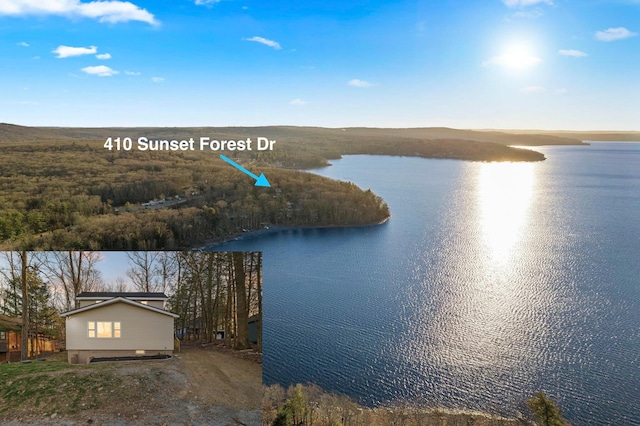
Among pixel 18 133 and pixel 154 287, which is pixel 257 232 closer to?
pixel 18 133

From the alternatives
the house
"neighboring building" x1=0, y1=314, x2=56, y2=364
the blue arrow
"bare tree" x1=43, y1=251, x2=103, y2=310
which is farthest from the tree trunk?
the blue arrow

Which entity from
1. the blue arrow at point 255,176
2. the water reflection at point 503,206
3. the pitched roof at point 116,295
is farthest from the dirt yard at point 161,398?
the blue arrow at point 255,176

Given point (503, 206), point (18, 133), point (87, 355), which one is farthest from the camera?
point (503, 206)

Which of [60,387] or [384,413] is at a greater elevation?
[60,387]

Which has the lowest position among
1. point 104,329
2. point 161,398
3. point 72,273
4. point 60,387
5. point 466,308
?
point 466,308

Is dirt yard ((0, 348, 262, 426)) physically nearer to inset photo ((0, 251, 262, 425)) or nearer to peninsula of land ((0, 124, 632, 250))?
inset photo ((0, 251, 262, 425))

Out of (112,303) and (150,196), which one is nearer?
(112,303)

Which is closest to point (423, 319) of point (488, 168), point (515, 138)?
point (488, 168)

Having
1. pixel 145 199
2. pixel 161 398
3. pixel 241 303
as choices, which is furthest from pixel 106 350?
pixel 145 199
